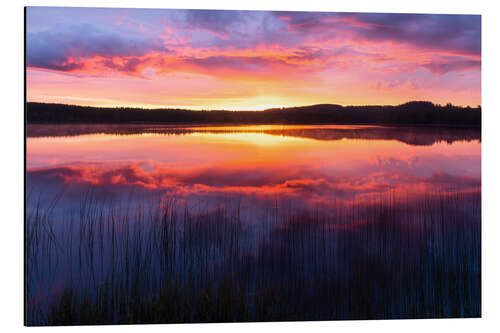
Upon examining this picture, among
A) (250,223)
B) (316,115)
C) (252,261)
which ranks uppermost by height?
(316,115)

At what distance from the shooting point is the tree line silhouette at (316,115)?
4848 mm

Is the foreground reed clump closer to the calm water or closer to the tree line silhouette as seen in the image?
the calm water

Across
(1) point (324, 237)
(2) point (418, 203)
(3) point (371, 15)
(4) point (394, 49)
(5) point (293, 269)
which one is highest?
(3) point (371, 15)

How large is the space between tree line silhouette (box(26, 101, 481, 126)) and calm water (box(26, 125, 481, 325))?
10 cm

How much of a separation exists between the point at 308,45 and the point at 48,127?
8.83 ft

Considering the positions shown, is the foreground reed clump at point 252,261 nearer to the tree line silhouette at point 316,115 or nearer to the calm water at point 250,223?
the calm water at point 250,223

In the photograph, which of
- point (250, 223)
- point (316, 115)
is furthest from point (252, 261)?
point (316, 115)

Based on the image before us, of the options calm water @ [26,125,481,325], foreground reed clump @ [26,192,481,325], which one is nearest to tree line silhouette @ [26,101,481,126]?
calm water @ [26,125,481,325]

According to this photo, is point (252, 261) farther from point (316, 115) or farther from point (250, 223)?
point (316, 115)

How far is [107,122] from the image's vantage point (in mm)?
4836

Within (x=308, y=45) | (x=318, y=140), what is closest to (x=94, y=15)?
(x=308, y=45)

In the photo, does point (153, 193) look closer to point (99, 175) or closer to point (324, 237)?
point (99, 175)

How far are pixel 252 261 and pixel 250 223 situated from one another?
1.24 ft

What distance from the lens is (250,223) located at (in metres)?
4.82
